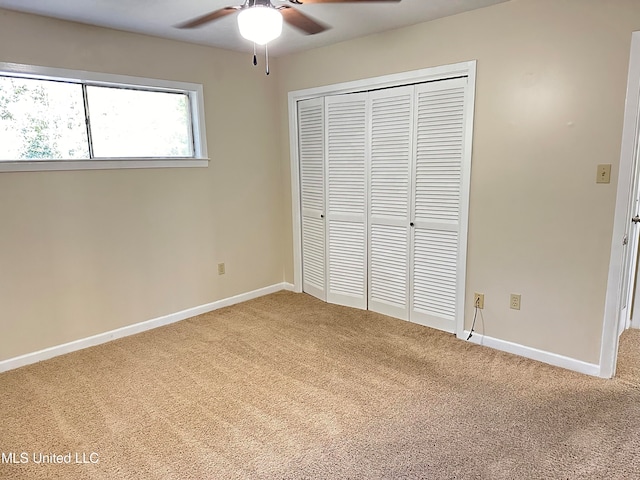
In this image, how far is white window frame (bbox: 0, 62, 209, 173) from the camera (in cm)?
273

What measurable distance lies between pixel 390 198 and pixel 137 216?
6.82 feet

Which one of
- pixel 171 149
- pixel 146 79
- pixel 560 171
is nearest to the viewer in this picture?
pixel 560 171

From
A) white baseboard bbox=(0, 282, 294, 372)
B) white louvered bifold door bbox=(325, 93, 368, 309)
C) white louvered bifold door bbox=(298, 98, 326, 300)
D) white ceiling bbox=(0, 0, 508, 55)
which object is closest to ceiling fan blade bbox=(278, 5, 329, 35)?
white ceiling bbox=(0, 0, 508, 55)

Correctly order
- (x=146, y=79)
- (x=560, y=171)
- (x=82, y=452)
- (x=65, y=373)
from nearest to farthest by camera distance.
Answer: (x=82, y=452), (x=560, y=171), (x=65, y=373), (x=146, y=79)

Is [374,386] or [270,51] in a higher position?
[270,51]

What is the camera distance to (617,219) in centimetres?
241

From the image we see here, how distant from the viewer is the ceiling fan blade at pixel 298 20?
2.09 metres

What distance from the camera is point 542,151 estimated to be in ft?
8.64

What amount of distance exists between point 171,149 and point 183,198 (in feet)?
1.41

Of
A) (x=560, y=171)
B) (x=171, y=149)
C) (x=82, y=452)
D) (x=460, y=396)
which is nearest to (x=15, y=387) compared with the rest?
(x=82, y=452)

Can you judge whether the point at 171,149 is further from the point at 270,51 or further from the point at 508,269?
the point at 508,269

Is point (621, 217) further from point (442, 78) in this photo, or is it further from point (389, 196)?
point (389, 196)

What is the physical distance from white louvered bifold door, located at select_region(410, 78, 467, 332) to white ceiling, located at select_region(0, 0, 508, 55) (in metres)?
0.51

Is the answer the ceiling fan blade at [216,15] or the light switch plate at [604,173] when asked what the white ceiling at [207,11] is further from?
the light switch plate at [604,173]
